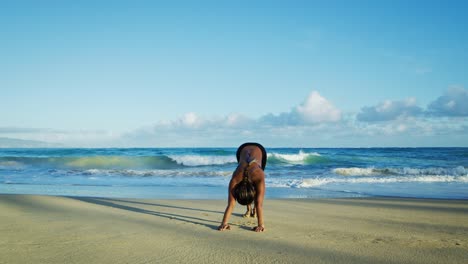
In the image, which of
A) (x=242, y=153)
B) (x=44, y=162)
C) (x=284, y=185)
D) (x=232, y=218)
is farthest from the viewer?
(x=44, y=162)

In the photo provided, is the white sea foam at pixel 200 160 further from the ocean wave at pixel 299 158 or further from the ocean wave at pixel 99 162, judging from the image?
the ocean wave at pixel 299 158

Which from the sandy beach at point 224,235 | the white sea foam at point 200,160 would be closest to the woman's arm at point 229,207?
the sandy beach at point 224,235

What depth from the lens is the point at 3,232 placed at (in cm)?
491

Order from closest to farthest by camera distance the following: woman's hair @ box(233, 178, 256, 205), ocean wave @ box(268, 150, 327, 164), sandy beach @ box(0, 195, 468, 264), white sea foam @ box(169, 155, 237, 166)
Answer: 1. sandy beach @ box(0, 195, 468, 264)
2. woman's hair @ box(233, 178, 256, 205)
3. white sea foam @ box(169, 155, 237, 166)
4. ocean wave @ box(268, 150, 327, 164)

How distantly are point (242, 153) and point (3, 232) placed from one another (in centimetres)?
344

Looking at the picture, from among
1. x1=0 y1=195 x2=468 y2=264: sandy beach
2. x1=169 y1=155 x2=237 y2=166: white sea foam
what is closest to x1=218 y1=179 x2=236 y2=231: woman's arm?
x1=0 y1=195 x2=468 y2=264: sandy beach

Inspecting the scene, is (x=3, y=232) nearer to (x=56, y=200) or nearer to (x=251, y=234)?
(x=251, y=234)

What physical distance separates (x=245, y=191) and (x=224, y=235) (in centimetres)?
65

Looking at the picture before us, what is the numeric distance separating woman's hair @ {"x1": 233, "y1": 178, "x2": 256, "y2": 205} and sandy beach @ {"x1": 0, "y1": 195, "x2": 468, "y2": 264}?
0.47 m

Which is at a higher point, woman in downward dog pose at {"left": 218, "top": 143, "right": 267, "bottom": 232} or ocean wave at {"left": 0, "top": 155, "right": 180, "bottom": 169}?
woman in downward dog pose at {"left": 218, "top": 143, "right": 267, "bottom": 232}

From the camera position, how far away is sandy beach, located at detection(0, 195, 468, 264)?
12.7 ft

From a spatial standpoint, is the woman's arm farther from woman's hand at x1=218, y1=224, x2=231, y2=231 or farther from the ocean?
the ocean

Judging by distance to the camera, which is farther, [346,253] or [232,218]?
[232,218]

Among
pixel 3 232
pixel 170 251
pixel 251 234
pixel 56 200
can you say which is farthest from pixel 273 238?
pixel 56 200
